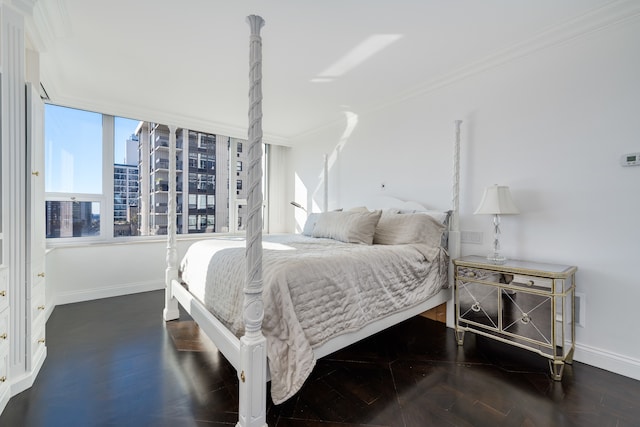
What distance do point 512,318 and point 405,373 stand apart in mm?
889

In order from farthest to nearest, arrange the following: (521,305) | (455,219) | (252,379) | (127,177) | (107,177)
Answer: (127,177) < (107,177) < (455,219) < (521,305) < (252,379)

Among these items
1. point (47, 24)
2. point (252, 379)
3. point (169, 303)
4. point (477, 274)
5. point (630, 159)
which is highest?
point (47, 24)

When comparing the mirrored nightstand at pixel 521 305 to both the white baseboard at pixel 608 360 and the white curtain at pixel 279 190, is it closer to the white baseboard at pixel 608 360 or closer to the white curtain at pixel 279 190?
the white baseboard at pixel 608 360

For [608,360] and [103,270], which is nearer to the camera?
[608,360]

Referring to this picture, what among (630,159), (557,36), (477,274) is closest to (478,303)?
(477,274)

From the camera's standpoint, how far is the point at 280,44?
2.34 m

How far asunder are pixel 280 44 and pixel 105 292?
3.54m

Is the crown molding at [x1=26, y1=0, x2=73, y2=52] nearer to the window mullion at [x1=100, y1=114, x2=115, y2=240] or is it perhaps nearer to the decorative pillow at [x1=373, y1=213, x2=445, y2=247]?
the window mullion at [x1=100, y1=114, x2=115, y2=240]

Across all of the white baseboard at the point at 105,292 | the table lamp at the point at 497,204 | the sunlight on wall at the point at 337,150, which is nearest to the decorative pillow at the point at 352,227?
the table lamp at the point at 497,204

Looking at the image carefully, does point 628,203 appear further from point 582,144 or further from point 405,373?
point 405,373

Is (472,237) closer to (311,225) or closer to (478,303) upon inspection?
(478,303)

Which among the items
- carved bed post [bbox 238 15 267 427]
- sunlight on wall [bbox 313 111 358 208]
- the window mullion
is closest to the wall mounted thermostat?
carved bed post [bbox 238 15 267 427]

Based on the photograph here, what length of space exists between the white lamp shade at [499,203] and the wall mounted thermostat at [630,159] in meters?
0.68

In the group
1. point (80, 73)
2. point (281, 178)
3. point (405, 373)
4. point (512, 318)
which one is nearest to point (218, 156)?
point (281, 178)
